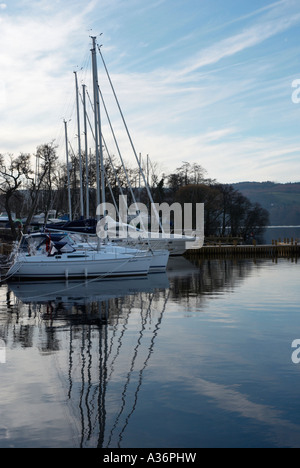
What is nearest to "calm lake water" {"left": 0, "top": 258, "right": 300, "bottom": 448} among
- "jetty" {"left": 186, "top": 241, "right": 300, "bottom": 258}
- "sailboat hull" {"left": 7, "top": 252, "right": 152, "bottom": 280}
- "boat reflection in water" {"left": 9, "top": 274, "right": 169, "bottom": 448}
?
"boat reflection in water" {"left": 9, "top": 274, "right": 169, "bottom": 448}

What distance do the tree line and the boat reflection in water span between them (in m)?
28.8

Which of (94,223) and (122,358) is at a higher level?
(94,223)

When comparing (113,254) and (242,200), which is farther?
(242,200)

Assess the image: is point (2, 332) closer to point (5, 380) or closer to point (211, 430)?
point (5, 380)

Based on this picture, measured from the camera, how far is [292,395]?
1112 cm

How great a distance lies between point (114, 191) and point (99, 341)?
66.6m

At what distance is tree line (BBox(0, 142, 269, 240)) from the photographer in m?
63.2

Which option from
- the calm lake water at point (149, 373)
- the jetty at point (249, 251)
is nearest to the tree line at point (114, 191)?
the jetty at point (249, 251)

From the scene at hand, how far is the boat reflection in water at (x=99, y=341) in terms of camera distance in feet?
33.1

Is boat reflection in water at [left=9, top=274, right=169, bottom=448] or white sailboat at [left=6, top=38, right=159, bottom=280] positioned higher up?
white sailboat at [left=6, top=38, right=159, bottom=280]

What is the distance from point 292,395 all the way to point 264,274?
91.8ft

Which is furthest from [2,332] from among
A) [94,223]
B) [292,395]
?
[94,223]

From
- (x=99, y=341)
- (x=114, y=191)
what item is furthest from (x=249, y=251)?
(x=99, y=341)

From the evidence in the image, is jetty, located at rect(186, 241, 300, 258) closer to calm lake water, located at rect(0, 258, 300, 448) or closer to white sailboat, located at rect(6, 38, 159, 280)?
white sailboat, located at rect(6, 38, 159, 280)
